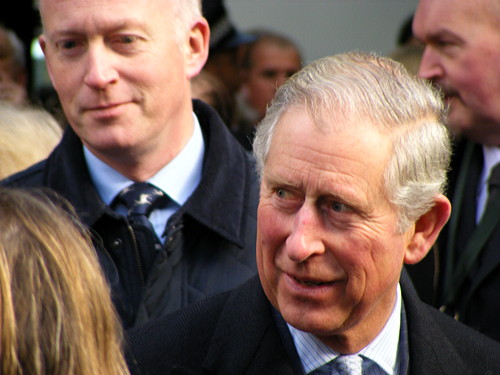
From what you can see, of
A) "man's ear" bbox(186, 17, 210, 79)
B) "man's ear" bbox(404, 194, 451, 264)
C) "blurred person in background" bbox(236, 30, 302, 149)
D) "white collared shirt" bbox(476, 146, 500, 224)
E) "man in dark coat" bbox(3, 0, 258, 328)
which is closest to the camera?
"man's ear" bbox(404, 194, 451, 264)

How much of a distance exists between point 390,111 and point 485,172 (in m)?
1.32

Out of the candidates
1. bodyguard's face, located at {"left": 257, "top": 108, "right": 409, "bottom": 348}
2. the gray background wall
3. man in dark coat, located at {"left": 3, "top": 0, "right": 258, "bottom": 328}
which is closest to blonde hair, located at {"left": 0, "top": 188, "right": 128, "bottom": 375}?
bodyguard's face, located at {"left": 257, "top": 108, "right": 409, "bottom": 348}

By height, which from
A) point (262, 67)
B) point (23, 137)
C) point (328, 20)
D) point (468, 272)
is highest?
point (23, 137)

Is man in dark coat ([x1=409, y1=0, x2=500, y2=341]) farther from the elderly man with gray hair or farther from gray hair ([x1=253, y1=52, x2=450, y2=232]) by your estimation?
gray hair ([x1=253, y1=52, x2=450, y2=232])

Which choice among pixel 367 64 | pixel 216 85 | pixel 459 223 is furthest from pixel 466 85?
pixel 216 85

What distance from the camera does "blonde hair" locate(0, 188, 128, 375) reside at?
6.61 ft

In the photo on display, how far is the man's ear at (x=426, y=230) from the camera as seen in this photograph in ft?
8.23

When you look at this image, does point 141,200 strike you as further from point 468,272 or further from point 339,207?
point 468,272

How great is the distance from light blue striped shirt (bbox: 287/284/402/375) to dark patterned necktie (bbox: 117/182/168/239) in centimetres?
77

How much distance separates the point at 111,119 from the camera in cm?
311

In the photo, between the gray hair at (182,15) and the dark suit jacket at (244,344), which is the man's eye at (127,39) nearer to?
the gray hair at (182,15)

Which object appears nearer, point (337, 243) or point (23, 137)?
point (337, 243)

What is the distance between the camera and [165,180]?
10.5 ft

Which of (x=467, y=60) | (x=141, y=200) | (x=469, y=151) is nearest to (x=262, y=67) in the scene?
(x=469, y=151)
